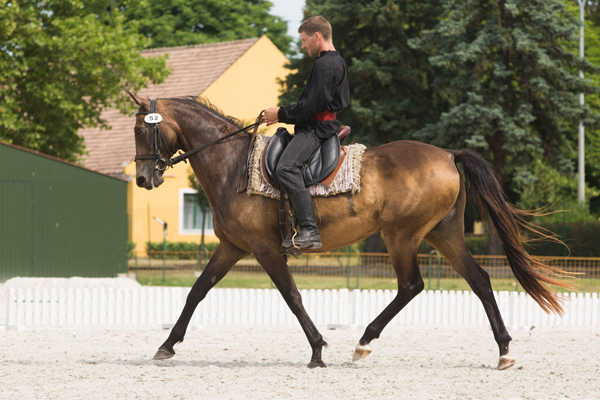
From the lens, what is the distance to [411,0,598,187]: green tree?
2811 cm

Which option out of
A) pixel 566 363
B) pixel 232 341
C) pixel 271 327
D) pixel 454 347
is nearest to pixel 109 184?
pixel 271 327

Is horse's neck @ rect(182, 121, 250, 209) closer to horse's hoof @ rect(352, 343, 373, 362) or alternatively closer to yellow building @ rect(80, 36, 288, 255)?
horse's hoof @ rect(352, 343, 373, 362)

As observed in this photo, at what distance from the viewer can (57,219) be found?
2264 cm

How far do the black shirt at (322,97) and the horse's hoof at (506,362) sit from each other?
266cm

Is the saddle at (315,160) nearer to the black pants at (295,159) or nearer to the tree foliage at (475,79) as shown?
the black pants at (295,159)

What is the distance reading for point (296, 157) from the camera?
8508 mm

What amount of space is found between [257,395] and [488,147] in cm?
2269

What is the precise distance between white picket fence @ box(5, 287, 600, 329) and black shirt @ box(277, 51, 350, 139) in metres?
5.18

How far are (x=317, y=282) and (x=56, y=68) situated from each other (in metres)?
10.5

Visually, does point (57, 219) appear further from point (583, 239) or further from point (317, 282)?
point (583, 239)

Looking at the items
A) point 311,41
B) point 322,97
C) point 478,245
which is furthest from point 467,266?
point 478,245

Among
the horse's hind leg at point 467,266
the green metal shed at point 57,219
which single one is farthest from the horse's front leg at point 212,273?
the green metal shed at point 57,219

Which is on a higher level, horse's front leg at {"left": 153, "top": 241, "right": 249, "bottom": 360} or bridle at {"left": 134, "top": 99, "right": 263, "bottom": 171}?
bridle at {"left": 134, "top": 99, "right": 263, "bottom": 171}

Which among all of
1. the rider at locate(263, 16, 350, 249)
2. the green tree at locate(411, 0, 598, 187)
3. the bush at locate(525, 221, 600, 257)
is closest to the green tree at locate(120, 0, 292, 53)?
the green tree at locate(411, 0, 598, 187)
